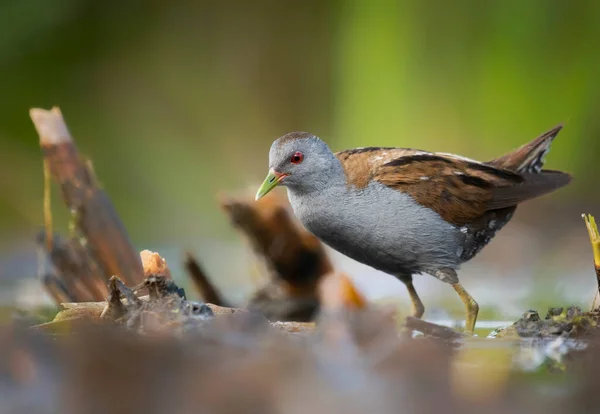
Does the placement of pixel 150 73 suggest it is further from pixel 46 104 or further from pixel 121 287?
pixel 121 287

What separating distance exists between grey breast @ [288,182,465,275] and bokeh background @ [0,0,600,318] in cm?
102

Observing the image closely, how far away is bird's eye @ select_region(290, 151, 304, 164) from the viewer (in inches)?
211

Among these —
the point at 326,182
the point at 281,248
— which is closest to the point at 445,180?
the point at 326,182

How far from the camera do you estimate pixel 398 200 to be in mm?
5195

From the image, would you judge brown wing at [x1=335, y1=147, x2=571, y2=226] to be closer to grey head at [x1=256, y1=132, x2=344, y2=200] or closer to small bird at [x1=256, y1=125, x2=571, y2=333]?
small bird at [x1=256, y1=125, x2=571, y2=333]

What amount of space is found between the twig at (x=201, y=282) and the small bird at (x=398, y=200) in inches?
48.3

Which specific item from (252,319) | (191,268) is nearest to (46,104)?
(191,268)

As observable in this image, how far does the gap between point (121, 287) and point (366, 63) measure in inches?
267

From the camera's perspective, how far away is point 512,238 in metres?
9.53

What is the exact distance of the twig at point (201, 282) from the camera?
640cm

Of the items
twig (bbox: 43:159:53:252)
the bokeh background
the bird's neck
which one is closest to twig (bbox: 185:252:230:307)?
twig (bbox: 43:159:53:252)

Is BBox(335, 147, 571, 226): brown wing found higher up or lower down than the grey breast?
higher up

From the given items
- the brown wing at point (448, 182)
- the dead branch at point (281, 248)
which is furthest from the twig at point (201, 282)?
the brown wing at point (448, 182)

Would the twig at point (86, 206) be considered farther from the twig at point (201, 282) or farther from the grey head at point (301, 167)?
Result: the grey head at point (301, 167)
